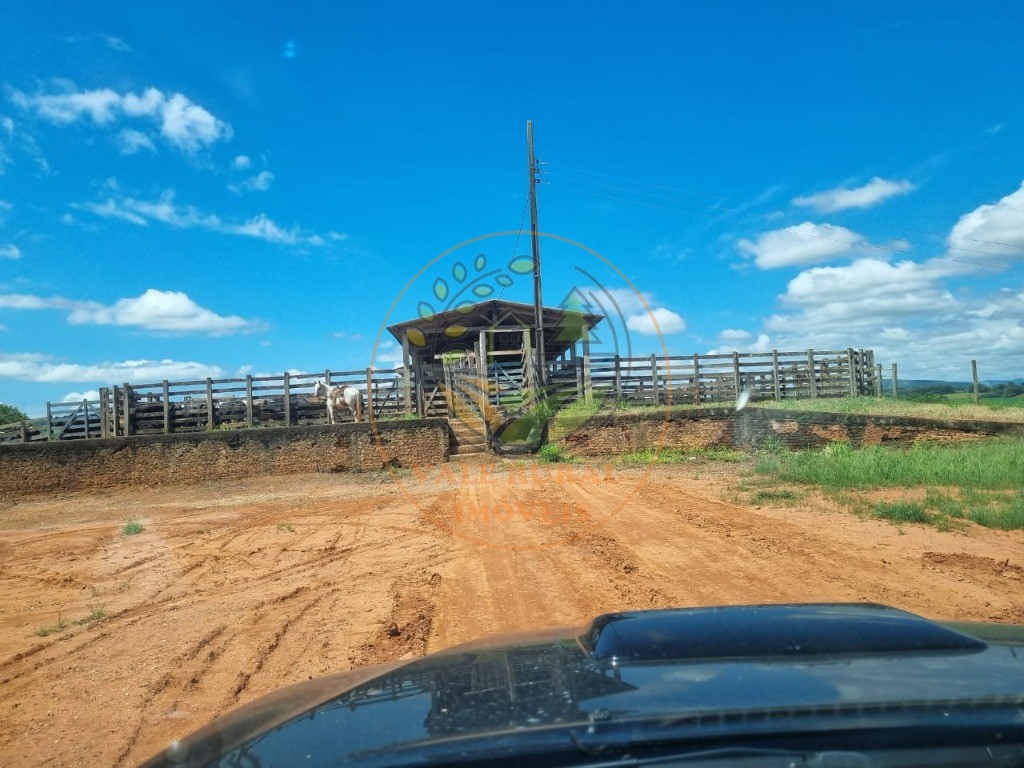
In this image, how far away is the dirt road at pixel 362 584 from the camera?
432 centimetres

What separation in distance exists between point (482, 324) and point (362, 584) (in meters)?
18.4

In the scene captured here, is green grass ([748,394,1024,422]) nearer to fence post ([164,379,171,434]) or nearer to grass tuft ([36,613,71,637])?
grass tuft ([36,613,71,637])

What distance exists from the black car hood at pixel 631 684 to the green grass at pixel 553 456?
1451 centimetres

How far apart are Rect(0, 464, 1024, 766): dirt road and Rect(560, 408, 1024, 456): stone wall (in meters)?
6.03

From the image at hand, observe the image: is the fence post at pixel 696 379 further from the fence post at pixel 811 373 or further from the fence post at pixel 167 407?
the fence post at pixel 167 407

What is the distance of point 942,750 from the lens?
146cm

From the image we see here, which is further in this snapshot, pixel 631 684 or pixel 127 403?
pixel 127 403

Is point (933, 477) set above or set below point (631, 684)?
below

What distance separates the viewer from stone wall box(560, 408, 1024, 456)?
1611 cm

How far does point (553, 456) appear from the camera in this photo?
17.1m

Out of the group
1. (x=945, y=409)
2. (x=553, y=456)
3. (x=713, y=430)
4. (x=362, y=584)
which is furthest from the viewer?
(x=945, y=409)

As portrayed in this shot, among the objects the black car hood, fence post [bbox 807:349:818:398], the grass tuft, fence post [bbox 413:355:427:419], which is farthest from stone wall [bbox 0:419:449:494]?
fence post [bbox 807:349:818:398]

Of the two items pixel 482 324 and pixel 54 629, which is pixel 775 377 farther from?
pixel 54 629

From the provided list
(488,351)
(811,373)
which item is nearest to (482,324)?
(488,351)
